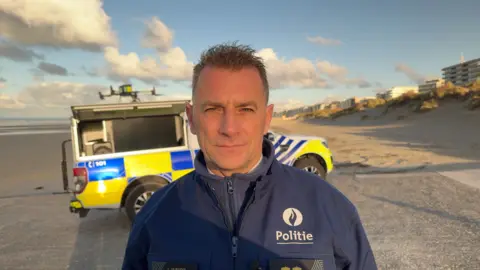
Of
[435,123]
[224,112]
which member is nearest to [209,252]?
[224,112]

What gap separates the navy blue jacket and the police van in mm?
3559

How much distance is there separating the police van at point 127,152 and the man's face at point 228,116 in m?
3.60

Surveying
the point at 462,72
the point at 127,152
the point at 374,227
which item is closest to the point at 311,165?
the point at 374,227

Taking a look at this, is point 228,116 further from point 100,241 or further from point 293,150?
point 293,150

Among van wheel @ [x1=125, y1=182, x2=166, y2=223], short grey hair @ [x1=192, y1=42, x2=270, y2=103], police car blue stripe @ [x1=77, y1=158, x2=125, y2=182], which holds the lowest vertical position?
van wheel @ [x1=125, y1=182, x2=166, y2=223]

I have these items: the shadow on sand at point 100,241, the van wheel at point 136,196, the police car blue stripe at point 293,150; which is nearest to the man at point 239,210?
the shadow on sand at point 100,241

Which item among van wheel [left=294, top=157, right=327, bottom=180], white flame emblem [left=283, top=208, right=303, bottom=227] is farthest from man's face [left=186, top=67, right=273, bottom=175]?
van wheel [left=294, top=157, right=327, bottom=180]

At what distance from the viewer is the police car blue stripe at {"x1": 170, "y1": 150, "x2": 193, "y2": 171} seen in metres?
5.42

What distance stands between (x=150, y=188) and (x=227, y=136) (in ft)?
13.3

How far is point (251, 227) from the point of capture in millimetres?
1392

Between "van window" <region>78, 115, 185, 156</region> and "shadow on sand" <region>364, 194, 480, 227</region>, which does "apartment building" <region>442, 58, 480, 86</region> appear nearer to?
"shadow on sand" <region>364, 194, 480, 227</region>

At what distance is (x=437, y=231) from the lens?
14.3 feet

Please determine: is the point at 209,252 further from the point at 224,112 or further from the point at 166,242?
the point at 224,112

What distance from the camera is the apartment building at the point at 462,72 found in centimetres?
5851
